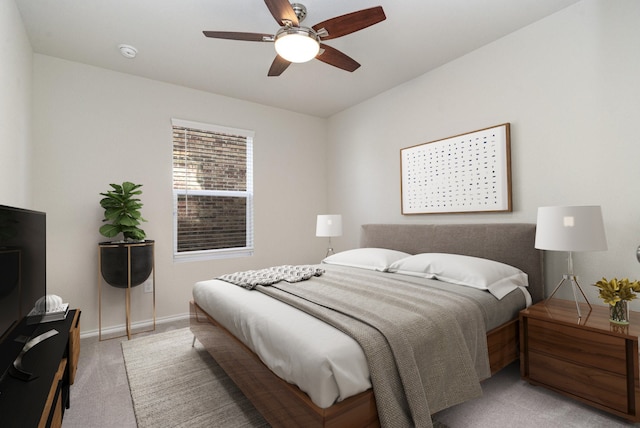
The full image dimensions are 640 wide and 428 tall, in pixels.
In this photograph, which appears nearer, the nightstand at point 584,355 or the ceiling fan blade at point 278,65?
the nightstand at point 584,355

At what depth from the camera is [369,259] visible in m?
3.10

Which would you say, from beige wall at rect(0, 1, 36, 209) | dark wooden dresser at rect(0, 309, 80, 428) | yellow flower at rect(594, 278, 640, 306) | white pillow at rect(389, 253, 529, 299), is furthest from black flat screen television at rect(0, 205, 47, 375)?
yellow flower at rect(594, 278, 640, 306)

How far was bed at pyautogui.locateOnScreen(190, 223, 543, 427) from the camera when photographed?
4.24 feet

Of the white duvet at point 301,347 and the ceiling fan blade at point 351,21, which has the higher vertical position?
the ceiling fan blade at point 351,21

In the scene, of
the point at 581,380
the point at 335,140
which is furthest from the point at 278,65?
the point at 581,380

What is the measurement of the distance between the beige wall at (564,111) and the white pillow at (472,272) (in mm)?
438

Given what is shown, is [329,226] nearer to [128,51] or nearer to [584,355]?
[584,355]

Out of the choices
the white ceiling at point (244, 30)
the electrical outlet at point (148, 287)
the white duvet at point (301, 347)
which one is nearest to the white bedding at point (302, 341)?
the white duvet at point (301, 347)

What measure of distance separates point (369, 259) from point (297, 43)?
79.1 inches

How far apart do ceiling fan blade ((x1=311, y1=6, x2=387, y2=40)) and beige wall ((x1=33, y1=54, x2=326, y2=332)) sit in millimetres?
2291

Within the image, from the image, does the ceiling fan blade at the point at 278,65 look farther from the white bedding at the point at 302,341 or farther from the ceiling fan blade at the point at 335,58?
the white bedding at the point at 302,341

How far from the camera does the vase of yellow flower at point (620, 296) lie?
1.78m

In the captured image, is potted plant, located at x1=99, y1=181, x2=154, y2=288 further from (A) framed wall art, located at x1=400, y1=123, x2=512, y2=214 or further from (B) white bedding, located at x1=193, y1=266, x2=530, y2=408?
(A) framed wall art, located at x1=400, y1=123, x2=512, y2=214

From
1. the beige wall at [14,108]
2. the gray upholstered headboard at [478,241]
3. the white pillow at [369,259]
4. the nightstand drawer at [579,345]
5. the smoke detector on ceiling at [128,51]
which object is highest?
the smoke detector on ceiling at [128,51]
